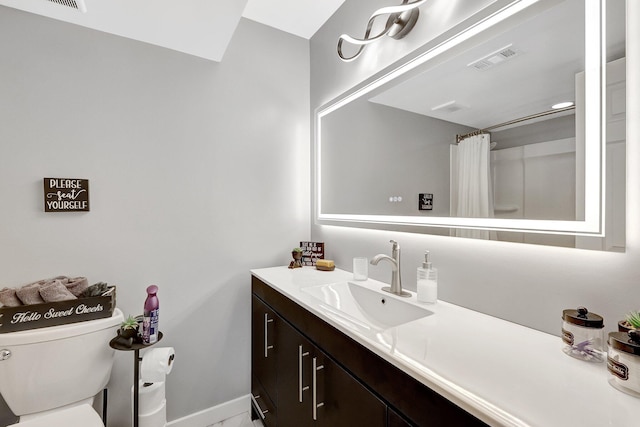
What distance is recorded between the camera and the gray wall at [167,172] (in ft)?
4.65

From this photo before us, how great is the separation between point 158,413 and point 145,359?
0.94 feet

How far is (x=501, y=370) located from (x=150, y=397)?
5.17ft

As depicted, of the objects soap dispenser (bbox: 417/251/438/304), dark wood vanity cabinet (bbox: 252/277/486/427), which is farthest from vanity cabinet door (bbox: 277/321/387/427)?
soap dispenser (bbox: 417/251/438/304)

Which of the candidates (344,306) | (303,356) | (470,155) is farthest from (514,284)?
(303,356)

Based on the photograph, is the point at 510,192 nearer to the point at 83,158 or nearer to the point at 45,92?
the point at 83,158

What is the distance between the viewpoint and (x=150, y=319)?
1401 mm

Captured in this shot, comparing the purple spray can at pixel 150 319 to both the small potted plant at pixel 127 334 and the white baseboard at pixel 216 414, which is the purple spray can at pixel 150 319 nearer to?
the small potted plant at pixel 127 334

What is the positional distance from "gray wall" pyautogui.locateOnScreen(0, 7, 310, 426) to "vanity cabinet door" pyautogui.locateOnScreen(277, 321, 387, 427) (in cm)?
66

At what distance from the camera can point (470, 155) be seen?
45.9 inches

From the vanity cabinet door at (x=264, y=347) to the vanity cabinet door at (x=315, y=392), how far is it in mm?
95

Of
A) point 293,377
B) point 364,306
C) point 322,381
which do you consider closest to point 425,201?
point 364,306

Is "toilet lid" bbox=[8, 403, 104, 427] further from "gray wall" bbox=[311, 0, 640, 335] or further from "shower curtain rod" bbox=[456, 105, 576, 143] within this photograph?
"shower curtain rod" bbox=[456, 105, 576, 143]

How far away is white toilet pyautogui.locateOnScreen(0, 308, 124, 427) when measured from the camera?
1.17 meters

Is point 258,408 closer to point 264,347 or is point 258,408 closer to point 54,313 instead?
point 264,347
